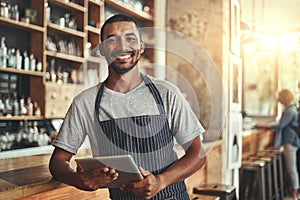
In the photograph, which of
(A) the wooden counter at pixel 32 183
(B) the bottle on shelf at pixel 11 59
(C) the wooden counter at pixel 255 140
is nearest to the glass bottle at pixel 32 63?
(B) the bottle on shelf at pixel 11 59

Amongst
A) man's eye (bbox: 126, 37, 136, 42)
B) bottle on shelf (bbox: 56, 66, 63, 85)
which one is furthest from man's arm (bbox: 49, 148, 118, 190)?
bottle on shelf (bbox: 56, 66, 63, 85)

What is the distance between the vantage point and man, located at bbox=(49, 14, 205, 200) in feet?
5.96

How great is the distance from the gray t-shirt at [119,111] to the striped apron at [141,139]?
0.02 meters

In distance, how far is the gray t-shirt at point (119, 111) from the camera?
182 centimetres

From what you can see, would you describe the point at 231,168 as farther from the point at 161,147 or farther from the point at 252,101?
the point at 252,101

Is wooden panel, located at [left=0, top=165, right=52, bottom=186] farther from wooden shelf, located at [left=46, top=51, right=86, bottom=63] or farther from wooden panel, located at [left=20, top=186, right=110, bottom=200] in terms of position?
wooden shelf, located at [left=46, top=51, right=86, bottom=63]

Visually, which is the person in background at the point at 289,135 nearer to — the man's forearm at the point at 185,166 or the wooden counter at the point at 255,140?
the wooden counter at the point at 255,140

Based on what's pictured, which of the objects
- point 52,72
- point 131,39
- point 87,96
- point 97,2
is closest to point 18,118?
point 52,72

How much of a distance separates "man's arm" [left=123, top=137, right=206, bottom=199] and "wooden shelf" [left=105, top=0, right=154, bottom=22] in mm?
3361

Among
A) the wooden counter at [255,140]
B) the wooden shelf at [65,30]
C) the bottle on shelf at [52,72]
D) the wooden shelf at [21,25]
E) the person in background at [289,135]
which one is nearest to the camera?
the wooden shelf at [21,25]

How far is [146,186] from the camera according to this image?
1704mm

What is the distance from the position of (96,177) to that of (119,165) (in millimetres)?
119

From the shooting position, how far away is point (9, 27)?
4.20 meters

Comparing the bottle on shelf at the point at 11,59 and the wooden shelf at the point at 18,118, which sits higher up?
the bottle on shelf at the point at 11,59
